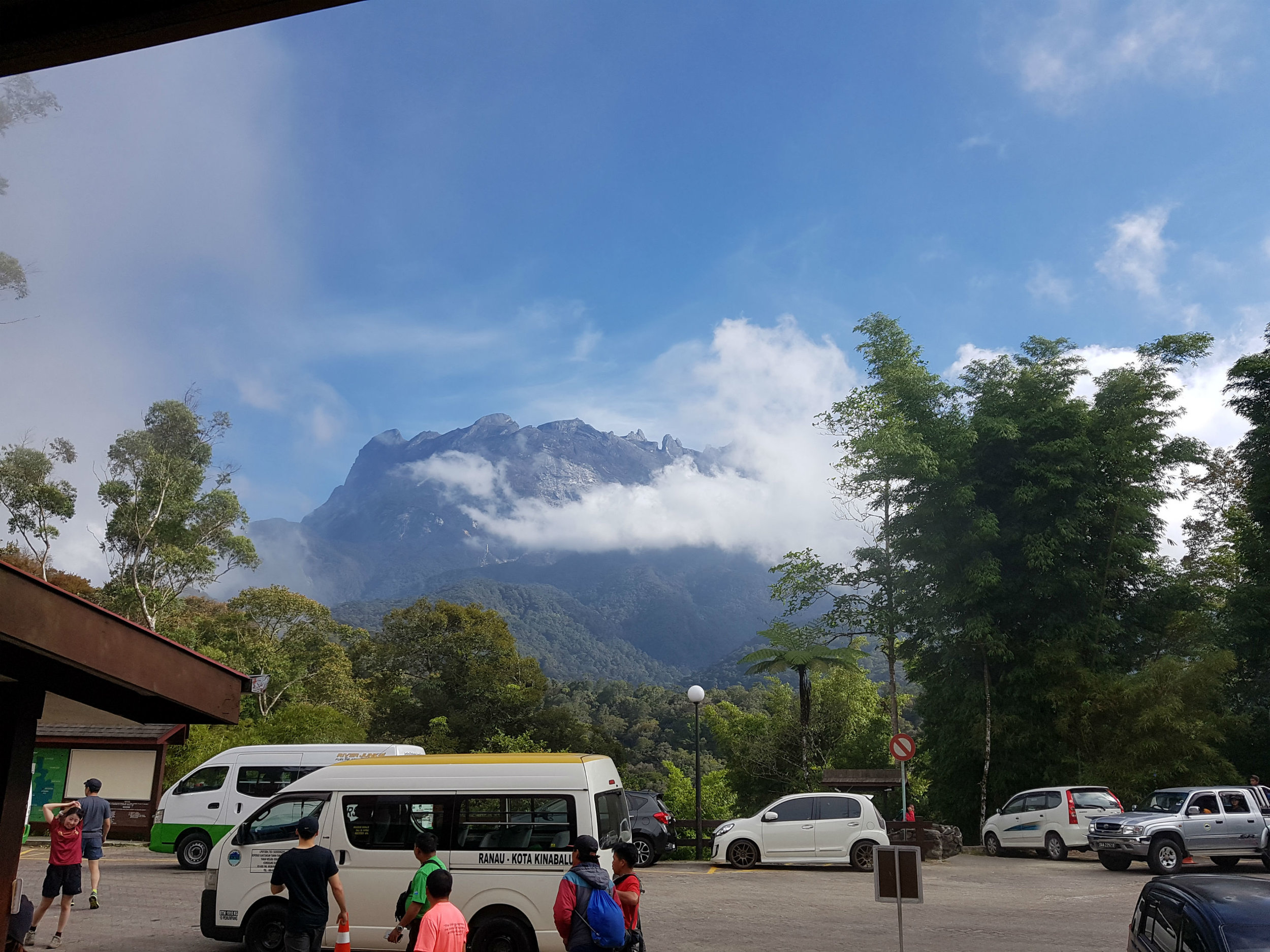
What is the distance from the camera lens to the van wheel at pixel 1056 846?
65.4 ft

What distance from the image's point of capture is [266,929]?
30.2 ft

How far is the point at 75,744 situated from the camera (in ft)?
72.8

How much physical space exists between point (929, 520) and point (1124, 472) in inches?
226

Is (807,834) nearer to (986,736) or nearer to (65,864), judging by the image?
(986,736)

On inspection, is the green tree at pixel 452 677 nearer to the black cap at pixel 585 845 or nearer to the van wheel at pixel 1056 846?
the van wheel at pixel 1056 846

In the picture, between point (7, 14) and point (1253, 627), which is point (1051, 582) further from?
point (7, 14)

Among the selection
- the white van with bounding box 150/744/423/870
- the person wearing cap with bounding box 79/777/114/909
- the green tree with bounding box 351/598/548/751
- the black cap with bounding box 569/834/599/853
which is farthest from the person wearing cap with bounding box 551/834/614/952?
the green tree with bounding box 351/598/548/751

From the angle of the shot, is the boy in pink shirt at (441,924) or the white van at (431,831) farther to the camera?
the white van at (431,831)

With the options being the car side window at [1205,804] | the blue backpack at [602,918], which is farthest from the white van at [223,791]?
the car side window at [1205,804]

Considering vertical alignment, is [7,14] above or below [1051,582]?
below

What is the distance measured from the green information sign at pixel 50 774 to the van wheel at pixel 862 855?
19.7m

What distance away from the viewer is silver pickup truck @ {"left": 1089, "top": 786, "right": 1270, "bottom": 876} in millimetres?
16859

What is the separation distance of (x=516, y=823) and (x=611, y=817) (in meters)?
1.15

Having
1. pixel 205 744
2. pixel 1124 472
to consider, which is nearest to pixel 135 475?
pixel 205 744
